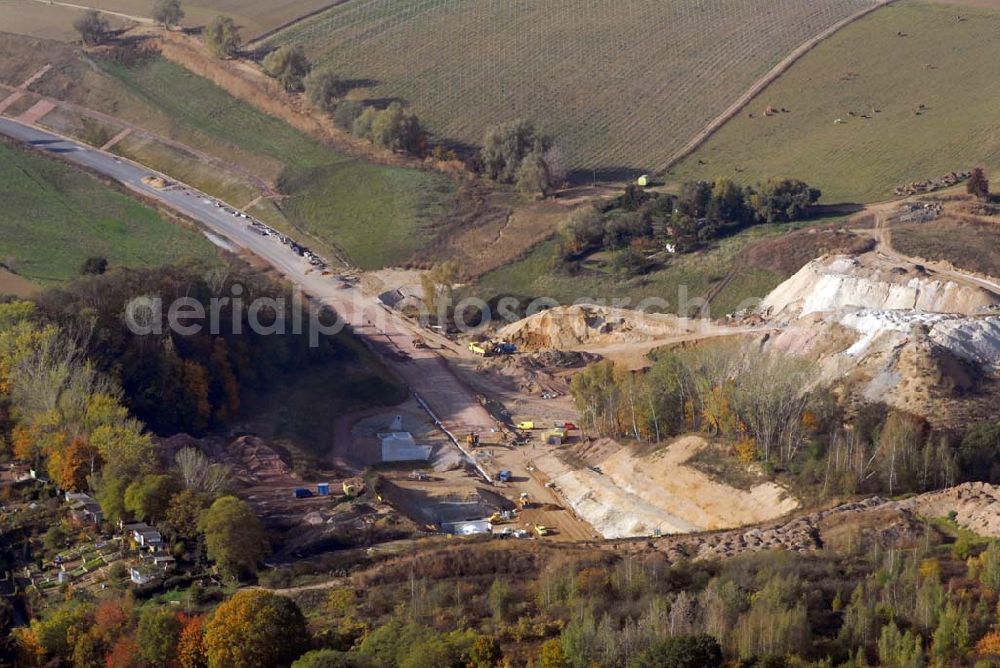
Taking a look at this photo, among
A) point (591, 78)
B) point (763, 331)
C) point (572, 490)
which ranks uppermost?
point (591, 78)

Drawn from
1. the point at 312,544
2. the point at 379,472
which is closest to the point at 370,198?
the point at 379,472

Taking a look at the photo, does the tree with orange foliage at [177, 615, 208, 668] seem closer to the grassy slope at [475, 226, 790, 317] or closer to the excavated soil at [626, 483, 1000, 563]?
the excavated soil at [626, 483, 1000, 563]

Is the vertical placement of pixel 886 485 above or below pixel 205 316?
below

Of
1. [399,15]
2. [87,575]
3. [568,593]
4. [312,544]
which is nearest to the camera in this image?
[568,593]

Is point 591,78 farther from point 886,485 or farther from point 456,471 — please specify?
point 886,485

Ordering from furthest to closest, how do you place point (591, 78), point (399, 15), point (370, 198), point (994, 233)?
1. point (399, 15)
2. point (591, 78)
3. point (370, 198)
4. point (994, 233)

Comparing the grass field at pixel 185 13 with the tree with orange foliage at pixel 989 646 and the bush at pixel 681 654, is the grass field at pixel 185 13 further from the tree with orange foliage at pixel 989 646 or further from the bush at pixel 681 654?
the tree with orange foliage at pixel 989 646

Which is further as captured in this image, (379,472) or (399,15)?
(399,15)

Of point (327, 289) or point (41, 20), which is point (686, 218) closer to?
point (327, 289)

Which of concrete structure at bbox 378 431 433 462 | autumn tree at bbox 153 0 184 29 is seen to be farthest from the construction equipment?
autumn tree at bbox 153 0 184 29
